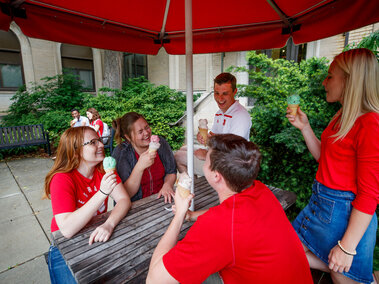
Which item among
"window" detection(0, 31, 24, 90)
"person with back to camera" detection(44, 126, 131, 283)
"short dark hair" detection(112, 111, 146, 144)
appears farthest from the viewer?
"window" detection(0, 31, 24, 90)

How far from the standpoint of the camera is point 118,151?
243 centimetres

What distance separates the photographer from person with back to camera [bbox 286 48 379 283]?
4.24 ft

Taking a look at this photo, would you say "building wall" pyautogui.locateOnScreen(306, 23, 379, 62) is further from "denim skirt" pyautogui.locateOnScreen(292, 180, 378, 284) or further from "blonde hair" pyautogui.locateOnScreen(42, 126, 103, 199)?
"blonde hair" pyautogui.locateOnScreen(42, 126, 103, 199)

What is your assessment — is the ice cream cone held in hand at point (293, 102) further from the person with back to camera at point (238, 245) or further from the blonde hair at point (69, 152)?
the blonde hair at point (69, 152)

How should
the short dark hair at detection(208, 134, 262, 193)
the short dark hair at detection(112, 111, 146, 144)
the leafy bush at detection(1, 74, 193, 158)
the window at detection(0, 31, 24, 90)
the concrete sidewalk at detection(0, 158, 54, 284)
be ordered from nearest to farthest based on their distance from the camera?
the short dark hair at detection(208, 134, 262, 193) < the short dark hair at detection(112, 111, 146, 144) < the concrete sidewalk at detection(0, 158, 54, 284) < the leafy bush at detection(1, 74, 193, 158) < the window at detection(0, 31, 24, 90)

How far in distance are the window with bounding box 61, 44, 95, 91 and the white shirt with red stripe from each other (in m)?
11.7

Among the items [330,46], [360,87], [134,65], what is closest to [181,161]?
[360,87]

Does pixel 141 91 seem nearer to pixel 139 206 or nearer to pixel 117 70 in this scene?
pixel 117 70

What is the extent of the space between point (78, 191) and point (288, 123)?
341 cm

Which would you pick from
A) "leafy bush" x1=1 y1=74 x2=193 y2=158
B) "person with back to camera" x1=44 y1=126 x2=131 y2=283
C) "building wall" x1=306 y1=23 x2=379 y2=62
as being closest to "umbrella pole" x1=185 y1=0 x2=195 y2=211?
"person with back to camera" x1=44 y1=126 x2=131 y2=283

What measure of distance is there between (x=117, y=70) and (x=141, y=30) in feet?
24.9

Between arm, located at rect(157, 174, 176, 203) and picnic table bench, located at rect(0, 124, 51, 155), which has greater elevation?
arm, located at rect(157, 174, 176, 203)

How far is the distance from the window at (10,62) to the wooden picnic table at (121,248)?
41.0 ft

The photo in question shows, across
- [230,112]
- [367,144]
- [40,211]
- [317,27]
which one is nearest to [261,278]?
[367,144]
